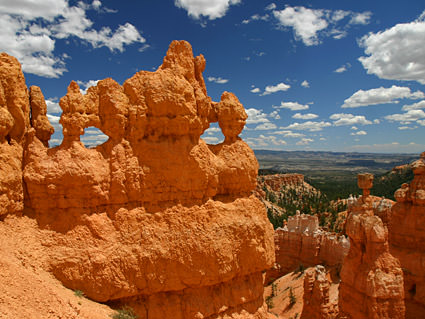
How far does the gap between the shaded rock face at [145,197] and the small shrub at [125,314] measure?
1.18 ft

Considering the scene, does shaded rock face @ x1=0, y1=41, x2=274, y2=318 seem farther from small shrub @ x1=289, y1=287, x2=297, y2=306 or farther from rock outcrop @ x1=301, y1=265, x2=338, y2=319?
small shrub @ x1=289, y1=287, x2=297, y2=306

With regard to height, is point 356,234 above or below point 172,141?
below

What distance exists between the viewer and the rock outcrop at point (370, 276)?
474 inches

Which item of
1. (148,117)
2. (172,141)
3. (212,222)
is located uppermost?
(148,117)

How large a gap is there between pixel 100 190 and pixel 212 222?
3.94 metres

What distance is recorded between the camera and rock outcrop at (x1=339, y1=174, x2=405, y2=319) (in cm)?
1205

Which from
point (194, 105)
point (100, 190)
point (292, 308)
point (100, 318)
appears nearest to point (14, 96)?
point (100, 190)

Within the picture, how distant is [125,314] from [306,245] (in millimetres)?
24373

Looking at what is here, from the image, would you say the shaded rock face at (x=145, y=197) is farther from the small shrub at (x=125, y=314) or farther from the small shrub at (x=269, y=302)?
the small shrub at (x=269, y=302)

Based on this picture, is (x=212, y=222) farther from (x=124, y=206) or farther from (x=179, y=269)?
(x=124, y=206)

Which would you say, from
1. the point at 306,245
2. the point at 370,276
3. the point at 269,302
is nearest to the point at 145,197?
the point at 370,276

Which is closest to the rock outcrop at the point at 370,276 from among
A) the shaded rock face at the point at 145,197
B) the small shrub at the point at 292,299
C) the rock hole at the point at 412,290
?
the shaded rock face at the point at 145,197

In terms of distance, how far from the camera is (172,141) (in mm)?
11094

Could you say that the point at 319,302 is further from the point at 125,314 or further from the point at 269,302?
the point at 125,314
